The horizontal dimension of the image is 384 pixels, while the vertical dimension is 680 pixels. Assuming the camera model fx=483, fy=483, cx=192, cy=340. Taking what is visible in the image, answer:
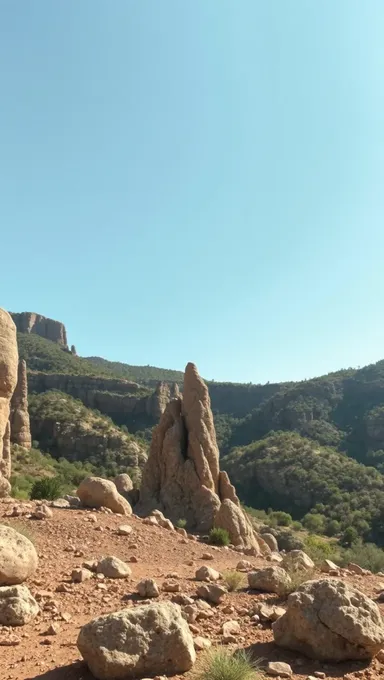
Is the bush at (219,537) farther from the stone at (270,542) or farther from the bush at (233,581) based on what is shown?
the bush at (233,581)

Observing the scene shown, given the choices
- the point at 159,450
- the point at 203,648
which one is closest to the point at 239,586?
the point at 203,648

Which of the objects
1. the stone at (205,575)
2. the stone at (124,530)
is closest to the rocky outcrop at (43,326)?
the stone at (124,530)

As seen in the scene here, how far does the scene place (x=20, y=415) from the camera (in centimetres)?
4650

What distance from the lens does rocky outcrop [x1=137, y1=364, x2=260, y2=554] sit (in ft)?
66.2

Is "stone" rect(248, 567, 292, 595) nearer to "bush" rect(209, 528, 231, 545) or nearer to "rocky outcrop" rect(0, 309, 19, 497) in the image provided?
"rocky outcrop" rect(0, 309, 19, 497)

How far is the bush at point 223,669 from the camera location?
448 centimetres

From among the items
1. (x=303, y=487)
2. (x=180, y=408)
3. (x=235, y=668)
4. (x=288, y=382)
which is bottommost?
(x=303, y=487)

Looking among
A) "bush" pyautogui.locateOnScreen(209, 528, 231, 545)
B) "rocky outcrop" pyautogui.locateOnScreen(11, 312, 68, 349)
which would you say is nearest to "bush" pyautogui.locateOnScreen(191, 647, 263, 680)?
"bush" pyautogui.locateOnScreen(209, 528, 231, 545)

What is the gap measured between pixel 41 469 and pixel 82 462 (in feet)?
42.8

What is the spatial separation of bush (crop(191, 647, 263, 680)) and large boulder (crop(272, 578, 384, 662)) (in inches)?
35.1

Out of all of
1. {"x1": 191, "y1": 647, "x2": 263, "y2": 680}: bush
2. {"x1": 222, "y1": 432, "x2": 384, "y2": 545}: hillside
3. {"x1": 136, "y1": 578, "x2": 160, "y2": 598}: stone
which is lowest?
{"x1": 222, "y1": 432, "x2": 384, "y2": 545}: hillside

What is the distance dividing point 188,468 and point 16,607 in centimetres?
1573

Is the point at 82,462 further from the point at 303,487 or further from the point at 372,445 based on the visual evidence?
the point at 372,445

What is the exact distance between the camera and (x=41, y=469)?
39219 mm
